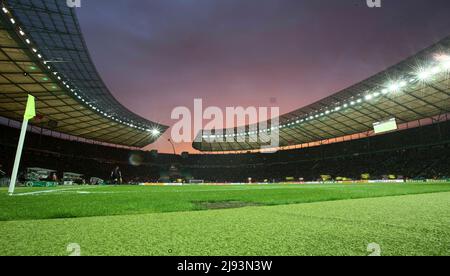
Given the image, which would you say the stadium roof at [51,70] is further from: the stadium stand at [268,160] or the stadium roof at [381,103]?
the stadium roof at [381,103]

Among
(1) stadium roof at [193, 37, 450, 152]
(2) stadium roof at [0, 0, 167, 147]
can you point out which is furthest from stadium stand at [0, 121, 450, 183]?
(2) stadium roof at [0, 0, 167, 147]

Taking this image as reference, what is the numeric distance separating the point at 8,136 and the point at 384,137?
67.7m

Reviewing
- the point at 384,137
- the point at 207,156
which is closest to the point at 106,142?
the point at 207,156

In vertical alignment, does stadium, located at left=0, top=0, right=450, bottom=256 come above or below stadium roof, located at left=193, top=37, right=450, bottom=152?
below

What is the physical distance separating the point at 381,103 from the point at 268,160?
39.3 m

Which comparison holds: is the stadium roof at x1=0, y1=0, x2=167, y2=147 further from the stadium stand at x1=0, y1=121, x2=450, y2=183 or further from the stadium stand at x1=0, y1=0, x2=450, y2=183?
the stadium stand at x1=0, y1=121, x2=450, y2=183

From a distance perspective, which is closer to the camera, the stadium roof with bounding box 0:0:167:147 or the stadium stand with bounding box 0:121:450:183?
the stadium roof with bounding box 0:0:167:147

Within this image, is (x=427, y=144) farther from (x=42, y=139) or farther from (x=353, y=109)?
(x=42, y=139)

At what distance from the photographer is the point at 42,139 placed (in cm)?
4650

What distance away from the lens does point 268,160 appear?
71.9 meters

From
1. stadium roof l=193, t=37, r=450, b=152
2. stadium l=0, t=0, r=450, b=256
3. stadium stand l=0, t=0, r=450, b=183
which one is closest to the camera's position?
stadium l=0, t=0, r=450, b=256

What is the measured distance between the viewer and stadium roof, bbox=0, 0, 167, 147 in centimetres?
1825

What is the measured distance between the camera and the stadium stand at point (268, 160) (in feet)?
133

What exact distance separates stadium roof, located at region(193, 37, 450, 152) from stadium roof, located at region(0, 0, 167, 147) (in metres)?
31.6
